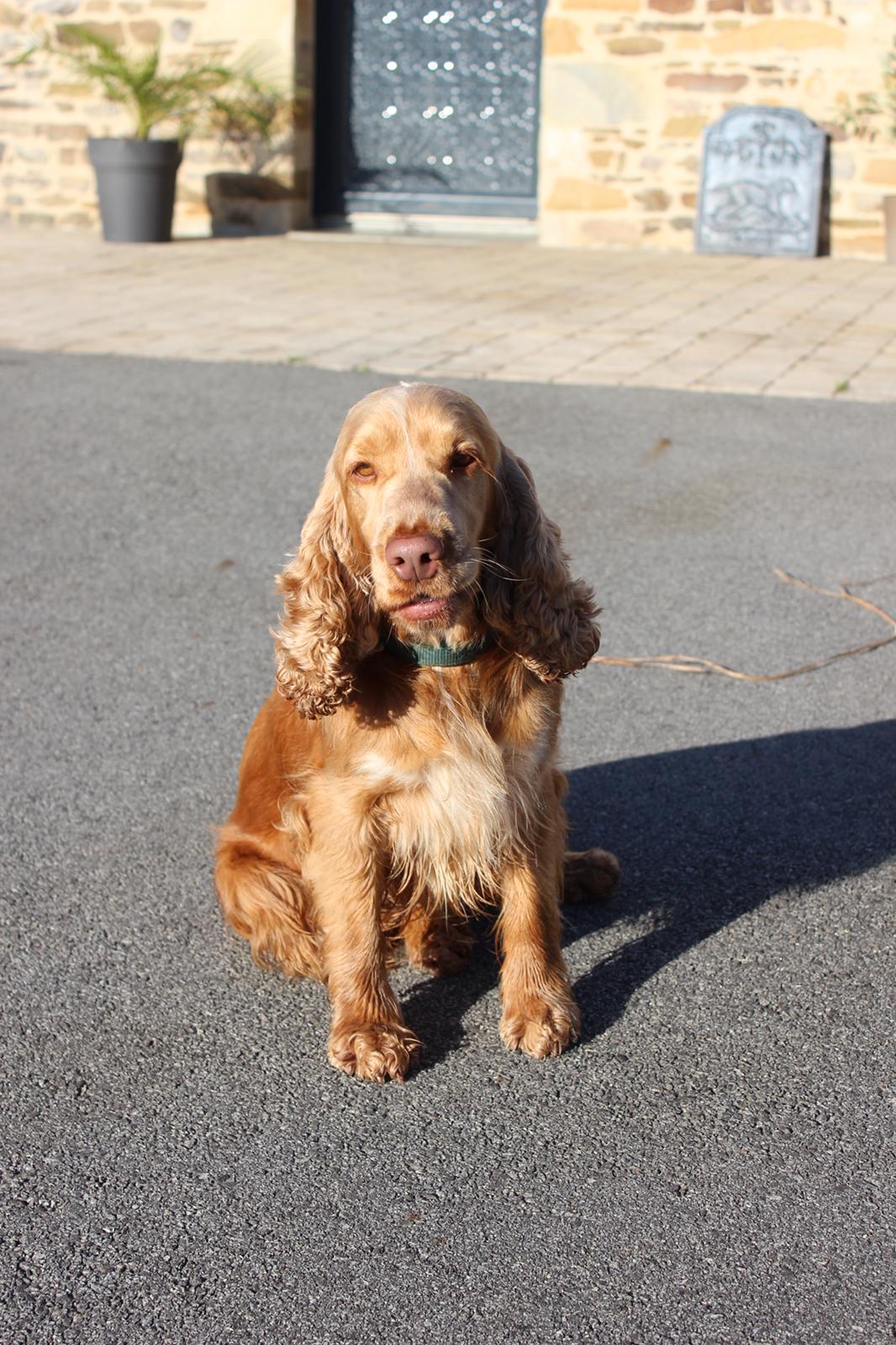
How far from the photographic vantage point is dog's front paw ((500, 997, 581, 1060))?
9.61 feet

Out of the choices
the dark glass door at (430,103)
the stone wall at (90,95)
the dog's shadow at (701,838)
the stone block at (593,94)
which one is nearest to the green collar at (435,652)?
the dog's shadow at (701,838)

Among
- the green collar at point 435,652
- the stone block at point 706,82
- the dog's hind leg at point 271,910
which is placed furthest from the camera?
the stone block at point 706,82

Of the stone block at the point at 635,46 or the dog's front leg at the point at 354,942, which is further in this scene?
the stone block at the point at 635,46

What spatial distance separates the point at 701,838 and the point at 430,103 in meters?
12.9

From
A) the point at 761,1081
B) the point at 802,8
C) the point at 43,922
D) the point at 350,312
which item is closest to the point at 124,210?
the point at 350,312

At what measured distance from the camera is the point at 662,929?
3.41m

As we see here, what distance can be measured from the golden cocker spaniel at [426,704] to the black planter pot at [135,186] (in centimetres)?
1225

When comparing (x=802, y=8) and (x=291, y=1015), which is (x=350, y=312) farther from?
(x=291, y=1015)

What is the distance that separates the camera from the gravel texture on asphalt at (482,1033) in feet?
7.61

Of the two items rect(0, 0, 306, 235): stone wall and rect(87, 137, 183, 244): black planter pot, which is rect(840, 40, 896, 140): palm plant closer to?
rect(0, 0, 306, 235): stone wall

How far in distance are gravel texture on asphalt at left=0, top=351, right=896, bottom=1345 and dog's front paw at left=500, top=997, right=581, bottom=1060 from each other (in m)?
0.05

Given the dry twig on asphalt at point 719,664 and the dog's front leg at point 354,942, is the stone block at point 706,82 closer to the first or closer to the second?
the dry twig on asphalt at point 719,664

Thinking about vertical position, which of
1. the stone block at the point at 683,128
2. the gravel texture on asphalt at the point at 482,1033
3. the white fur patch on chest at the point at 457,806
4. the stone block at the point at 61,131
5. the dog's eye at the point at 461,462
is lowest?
the gravel texture on asphalt at the point at 482,1033

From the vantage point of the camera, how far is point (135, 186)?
563 inches
